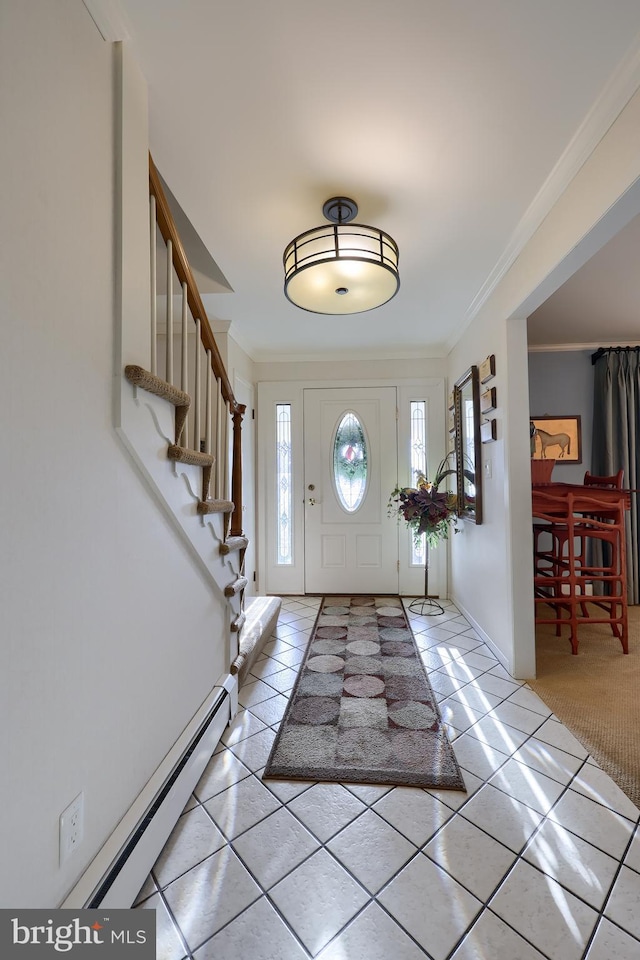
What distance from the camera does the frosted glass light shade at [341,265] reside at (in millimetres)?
1938

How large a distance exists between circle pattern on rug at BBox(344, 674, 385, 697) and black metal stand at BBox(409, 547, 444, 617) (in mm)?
1333

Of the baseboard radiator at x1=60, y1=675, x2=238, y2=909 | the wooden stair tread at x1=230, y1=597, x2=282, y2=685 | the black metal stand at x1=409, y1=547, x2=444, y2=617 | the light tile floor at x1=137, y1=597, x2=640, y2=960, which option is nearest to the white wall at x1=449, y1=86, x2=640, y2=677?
the black metal stand at x1=409, y1=547, x2=444, y2=617

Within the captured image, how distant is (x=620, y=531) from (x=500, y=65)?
2.70 m

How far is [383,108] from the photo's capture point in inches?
59.7

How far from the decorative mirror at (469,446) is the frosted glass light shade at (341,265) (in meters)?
1.33

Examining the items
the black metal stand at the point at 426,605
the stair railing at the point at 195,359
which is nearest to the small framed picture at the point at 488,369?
the stair railing at the point at 195,359

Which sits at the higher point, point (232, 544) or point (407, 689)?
point (232, 544)

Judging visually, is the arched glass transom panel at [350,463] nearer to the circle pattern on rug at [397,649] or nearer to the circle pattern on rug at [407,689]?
the circle pattern on rug at [397,649]

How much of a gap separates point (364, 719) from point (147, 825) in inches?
45.3

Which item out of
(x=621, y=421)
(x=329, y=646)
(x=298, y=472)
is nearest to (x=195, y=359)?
(x=329, y=646)

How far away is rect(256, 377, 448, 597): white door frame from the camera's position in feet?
13.9

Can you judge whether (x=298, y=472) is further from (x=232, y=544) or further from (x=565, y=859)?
(x=565, y=859)

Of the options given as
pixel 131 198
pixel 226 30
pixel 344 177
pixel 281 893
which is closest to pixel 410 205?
pixel 344 177

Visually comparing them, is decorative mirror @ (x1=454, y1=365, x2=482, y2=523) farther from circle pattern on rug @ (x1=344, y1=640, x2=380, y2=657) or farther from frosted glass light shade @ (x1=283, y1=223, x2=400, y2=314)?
frosted glass light shade @ (x1=283, y1=223, x2=400, y2=314)
